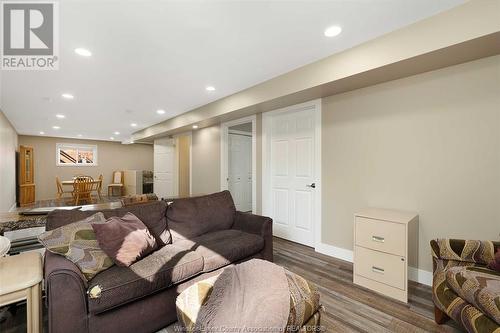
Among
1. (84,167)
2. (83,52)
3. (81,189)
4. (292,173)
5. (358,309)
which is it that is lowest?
(358,309)

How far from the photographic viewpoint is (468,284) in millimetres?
1400

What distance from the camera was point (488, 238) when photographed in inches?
77.3

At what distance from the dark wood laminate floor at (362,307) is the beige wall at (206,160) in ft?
9.38

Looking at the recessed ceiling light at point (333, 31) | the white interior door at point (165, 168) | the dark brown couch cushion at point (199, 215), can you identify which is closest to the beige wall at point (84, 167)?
the white interior door at point (165, 168)

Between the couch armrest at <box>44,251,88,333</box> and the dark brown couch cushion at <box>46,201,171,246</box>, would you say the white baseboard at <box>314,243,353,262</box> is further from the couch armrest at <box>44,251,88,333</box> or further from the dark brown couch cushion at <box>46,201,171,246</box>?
the couch armrest at <box>44,251,88,333</box>

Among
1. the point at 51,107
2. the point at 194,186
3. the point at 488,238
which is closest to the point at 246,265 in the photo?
the point at 488,238

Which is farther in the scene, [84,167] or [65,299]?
[84,167]

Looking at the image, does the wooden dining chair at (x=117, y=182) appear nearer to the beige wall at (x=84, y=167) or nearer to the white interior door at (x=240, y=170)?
the beige wall at (x=84, y=167)

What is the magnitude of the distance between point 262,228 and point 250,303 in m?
1.35

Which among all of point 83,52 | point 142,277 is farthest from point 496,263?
point 83,52

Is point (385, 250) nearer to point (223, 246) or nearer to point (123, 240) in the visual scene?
point (223, 246)

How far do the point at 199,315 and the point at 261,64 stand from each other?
2.53m

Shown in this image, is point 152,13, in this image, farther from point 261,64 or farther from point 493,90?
point 493,90

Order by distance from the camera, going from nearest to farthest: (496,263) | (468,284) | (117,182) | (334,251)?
(468,284)
(496,263)
(334,251)
(117,182)
